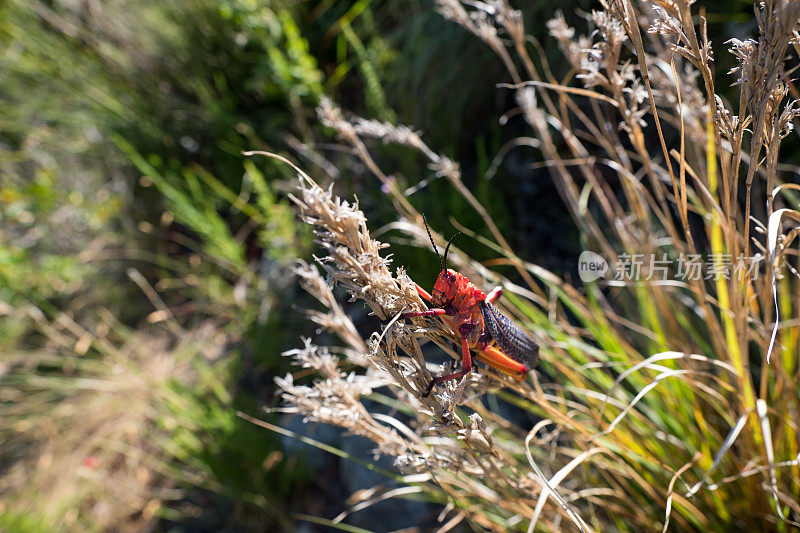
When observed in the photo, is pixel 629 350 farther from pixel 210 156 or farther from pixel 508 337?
pixel 210 156

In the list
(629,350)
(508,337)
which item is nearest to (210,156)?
(629,350)

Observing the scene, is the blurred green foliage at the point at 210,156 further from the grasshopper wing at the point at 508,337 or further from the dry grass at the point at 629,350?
the grasshopper wing at the point at 508,337

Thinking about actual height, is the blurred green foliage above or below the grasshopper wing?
below

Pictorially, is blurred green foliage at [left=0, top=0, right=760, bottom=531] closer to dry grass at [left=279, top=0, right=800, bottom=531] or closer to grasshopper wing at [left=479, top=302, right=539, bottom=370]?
dry grass at [left=279, top=0, right=800, bottom=531]

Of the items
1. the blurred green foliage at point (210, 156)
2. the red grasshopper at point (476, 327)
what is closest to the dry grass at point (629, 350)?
the red grasshopper at point (476, 327)

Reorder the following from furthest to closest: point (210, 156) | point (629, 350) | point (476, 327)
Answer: point (210, 156) → point (629, 350) → point (476, 327)

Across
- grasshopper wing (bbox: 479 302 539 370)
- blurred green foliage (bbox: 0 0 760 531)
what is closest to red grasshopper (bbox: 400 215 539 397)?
grasshopper wing (bbox: 479 302 539 370)

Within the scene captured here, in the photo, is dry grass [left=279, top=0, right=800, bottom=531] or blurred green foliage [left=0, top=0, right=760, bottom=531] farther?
blurred green foliage [left=0, top=0, right=760, bottom=531]

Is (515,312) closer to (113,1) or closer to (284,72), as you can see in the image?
(284,72)
